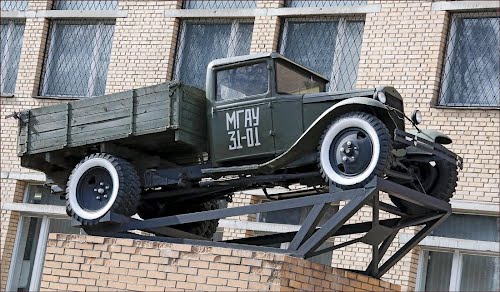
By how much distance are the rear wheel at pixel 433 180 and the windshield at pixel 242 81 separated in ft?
5.84

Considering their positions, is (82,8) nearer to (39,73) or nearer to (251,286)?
(39,73)

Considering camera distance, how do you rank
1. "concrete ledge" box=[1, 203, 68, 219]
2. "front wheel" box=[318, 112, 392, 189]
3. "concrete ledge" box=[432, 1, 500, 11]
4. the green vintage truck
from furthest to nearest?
"concrete ledge" box=[1, 203, 68, 219]
"concrete ledge" box=[432, 1, 500, 11]
the green vintage truck
"front wheel" box=[318, 112, 392, 189]

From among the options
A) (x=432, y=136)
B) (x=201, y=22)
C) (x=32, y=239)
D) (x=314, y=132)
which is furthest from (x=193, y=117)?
(x=32, y=239)

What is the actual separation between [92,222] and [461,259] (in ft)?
22.2

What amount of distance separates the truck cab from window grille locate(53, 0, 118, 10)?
28.1ft

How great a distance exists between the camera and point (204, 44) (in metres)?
18.9

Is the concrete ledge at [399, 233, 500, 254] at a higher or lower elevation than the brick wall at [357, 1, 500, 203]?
lower

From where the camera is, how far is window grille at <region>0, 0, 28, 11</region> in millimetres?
20672

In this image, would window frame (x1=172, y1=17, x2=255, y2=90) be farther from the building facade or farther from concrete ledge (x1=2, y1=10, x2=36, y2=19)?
concrete ledge (x1=2, y1=10, x2=36, y2=19)

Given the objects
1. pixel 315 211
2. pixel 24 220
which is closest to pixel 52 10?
pixel 24 220

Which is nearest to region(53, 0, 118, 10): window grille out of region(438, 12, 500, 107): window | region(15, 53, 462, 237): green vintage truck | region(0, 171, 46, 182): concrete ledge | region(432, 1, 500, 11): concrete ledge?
region(0, 171, 46, 182): concrete ledge

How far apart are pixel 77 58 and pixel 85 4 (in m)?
1.05

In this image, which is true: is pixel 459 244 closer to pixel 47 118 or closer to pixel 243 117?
pixel 243 117

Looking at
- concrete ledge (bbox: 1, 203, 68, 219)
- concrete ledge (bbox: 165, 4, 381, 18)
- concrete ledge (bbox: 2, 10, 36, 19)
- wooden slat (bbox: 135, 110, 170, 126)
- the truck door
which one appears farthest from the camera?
concrete ledge (bbox: 2, 10, 36, 19)
